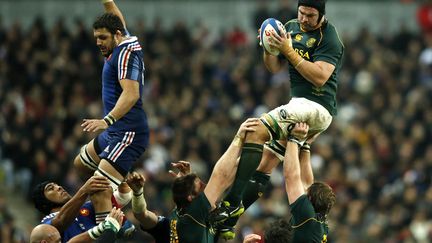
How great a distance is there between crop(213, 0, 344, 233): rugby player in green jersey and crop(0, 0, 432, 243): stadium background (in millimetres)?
6397

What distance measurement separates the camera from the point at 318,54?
11.4 m

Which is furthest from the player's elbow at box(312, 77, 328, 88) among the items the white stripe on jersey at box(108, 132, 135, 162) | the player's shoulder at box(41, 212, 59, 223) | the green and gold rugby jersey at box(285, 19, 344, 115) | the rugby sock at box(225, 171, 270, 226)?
the player's shoulder at box(41, 212, 59, 223)

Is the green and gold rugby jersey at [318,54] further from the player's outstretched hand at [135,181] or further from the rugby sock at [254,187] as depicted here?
the player's outstretched hand at [135,181]

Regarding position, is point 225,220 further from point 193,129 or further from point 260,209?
point 193,129

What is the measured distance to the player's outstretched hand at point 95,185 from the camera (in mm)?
11133

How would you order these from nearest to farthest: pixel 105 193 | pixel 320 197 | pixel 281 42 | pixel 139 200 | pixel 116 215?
pixel 116 215
pixel 281 42
pixel 320 197
pixel 105 193
pixel 139 200

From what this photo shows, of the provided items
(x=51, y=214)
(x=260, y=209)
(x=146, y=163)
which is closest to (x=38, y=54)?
(x=146, y=163)

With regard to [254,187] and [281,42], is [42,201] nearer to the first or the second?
[254,187]

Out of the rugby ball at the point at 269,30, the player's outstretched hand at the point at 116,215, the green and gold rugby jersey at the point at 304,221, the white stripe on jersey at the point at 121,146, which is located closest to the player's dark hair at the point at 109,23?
the white stripe on jersey at the point at 121,146

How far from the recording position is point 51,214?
11617mm

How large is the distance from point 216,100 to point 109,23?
499 inches

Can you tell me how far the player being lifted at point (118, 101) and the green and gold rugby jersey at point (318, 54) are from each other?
66.2 inches

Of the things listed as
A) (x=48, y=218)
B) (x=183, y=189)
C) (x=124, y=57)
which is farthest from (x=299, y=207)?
A: (x=48, y=218)

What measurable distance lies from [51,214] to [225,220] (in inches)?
74.9
